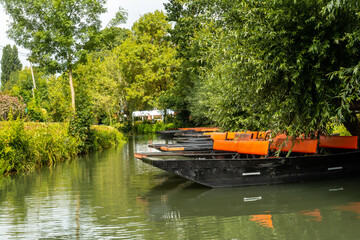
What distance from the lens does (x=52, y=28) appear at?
20.6 metres

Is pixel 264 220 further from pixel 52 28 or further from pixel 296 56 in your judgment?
pixel 52 28

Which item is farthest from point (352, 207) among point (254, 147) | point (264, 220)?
point (254, 147)

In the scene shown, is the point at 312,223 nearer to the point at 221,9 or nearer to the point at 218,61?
the point at 218,61

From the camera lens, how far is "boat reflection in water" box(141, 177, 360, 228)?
7129mm

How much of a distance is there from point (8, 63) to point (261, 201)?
4248 inches

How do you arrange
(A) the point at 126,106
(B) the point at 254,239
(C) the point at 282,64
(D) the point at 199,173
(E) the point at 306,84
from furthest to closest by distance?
(A) the point at 126,106 < (D) the point at 199,173 < (E) the point at 306,84 < (C) the point at 282,64 < (B) the point at 254,239

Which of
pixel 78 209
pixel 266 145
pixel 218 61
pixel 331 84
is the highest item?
pixel 218 61

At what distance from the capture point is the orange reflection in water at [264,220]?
6.42 meters

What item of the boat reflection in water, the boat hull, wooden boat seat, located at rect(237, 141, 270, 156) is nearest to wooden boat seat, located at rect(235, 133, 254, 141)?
wooden boat seat, located at rect(237, 141, 270, 156)

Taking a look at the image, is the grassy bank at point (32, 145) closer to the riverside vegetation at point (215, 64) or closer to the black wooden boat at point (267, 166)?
Result: the riverside vegetation at point (215, 64)

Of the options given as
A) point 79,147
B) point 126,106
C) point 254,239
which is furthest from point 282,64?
point 126,106

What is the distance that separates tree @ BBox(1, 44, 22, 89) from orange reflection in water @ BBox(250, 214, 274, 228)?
106369 millimetres

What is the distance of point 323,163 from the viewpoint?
32.0ft

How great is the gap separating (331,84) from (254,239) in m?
4.27
